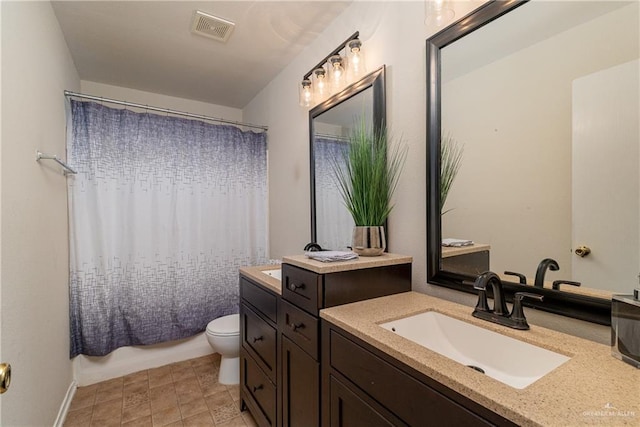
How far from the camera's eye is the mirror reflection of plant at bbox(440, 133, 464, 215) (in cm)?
117

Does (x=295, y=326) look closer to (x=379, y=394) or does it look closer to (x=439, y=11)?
(x=379, y=394)

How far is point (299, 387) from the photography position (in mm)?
1171

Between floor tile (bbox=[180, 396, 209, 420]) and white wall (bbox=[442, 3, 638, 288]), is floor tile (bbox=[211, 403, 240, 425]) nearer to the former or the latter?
floor tile (bbox=[180, 396, 209, 420])

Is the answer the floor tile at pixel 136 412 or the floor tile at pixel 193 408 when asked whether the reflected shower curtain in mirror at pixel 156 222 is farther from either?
the floor tile at pixel 193 408

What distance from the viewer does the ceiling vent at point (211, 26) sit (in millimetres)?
1743

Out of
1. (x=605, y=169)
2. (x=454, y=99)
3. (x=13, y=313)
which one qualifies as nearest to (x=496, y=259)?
(x=605, y=169)

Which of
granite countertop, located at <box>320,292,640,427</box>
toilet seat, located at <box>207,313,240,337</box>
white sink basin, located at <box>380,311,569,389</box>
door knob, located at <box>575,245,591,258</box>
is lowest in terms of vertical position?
toilet seat, located at <box>207,313,240,337</box>

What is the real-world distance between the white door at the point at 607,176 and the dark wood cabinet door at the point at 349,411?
718 mm

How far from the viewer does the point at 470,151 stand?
1.14m

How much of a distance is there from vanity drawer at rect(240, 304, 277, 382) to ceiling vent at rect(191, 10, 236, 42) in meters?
1.76

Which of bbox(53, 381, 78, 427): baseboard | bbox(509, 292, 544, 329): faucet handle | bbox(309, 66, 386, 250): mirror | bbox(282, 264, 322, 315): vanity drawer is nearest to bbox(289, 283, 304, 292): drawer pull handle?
bbox(282, 264, 322, 315): vanity drawer

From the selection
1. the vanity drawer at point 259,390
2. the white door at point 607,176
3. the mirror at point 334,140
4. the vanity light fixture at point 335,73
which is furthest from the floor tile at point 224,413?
the vanity light fixture at point 335,73

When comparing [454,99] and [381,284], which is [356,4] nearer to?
[454,99]

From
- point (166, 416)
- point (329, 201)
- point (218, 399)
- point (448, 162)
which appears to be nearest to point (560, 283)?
point (448, 162)
